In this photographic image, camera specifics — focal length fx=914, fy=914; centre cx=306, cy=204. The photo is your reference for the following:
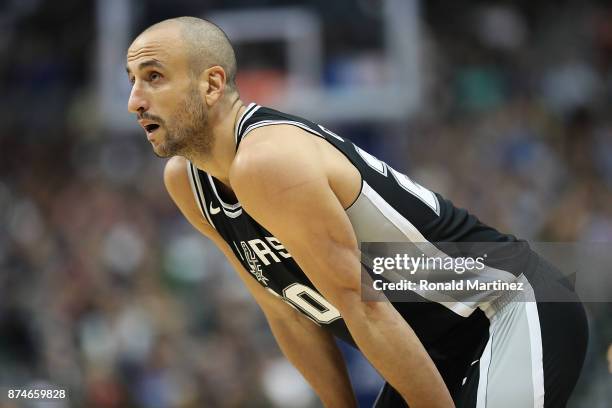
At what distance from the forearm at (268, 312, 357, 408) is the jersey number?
194mm

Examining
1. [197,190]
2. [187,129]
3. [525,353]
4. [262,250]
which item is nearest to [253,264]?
[262,250]

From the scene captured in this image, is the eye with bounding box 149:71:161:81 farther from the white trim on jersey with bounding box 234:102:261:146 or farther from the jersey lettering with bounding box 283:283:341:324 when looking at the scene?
the jersey lettering with bounding box 283:283:341:324

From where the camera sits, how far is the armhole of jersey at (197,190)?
12.4 ft

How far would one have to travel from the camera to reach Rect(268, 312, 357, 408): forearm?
3.94 metres

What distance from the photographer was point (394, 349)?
125 inches

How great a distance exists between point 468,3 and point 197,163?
1006 centimetres

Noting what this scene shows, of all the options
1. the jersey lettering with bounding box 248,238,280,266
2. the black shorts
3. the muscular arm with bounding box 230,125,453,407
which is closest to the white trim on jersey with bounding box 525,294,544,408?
the black shorts

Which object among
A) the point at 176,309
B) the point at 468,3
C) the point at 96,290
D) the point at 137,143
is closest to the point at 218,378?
the point at 176,309

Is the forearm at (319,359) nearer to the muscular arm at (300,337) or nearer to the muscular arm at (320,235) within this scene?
the muscular arm at (300,337)

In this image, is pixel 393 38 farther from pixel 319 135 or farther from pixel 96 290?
pixel 319 135

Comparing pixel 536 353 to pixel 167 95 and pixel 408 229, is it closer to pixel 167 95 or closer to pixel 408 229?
pixel 408 229

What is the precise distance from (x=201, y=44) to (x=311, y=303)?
110 cm

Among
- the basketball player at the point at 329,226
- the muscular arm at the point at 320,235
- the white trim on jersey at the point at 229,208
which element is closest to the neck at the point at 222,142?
the basketball player at the point at 329,226

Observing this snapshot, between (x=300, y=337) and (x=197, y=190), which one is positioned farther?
(x=300, y=337)
